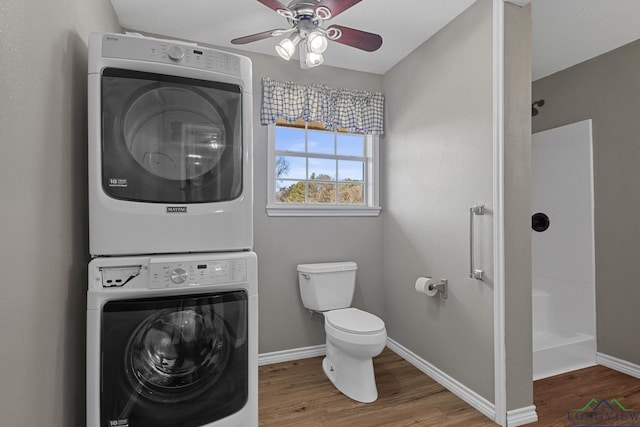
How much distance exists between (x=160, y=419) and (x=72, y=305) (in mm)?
596

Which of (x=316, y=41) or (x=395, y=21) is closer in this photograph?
(x=316, y=41)

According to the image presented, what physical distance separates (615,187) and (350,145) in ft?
6.84

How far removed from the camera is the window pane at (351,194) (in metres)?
3.11

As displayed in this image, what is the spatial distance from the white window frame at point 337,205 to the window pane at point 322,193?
0.12m

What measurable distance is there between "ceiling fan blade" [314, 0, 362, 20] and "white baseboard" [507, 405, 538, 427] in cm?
229

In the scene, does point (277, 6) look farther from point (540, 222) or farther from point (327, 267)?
point (540, 222)

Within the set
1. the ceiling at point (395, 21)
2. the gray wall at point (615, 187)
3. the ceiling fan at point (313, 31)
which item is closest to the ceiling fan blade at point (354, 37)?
the ceiling fan at point (313, 31)

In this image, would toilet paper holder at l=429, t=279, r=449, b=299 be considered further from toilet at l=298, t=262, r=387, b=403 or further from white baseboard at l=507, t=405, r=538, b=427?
white baseboard at l=507, t=405, r=538, b=427

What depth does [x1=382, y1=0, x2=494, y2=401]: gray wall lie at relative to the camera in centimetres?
205

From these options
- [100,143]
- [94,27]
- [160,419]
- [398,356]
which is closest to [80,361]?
[160,419]

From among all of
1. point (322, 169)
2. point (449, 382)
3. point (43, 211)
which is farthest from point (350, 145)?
point (43, 211)

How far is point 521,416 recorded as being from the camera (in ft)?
6.31

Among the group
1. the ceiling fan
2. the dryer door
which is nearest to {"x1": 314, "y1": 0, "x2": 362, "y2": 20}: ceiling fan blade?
the ceiling fan

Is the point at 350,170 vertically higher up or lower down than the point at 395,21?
lower down
